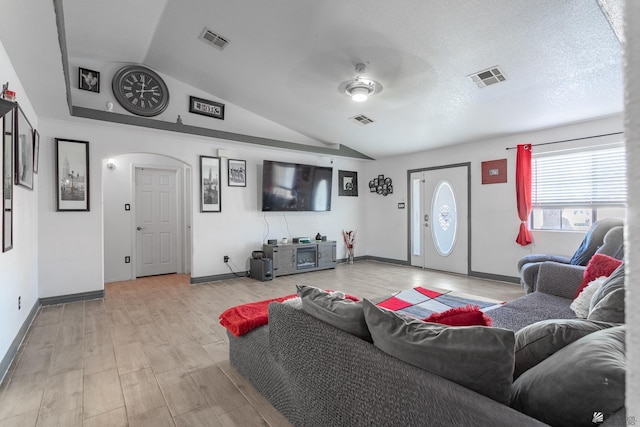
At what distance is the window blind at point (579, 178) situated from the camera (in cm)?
409

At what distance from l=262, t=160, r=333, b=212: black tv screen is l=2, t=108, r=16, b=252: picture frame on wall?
11.3 ft

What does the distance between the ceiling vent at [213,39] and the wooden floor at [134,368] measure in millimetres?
3122

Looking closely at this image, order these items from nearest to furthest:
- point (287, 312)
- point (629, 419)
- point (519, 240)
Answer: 1. point (629, 419)
2. point (287, 312)
3. point (519, 240)

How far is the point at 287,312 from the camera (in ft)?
5.71

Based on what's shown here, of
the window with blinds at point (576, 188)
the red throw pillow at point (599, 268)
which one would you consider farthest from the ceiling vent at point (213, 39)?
the window with blinds at point (576, 188)

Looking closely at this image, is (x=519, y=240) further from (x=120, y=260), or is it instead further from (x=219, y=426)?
(x=120, y=260)

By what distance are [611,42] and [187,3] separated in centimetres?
400

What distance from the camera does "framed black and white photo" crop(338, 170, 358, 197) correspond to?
698 centimetres

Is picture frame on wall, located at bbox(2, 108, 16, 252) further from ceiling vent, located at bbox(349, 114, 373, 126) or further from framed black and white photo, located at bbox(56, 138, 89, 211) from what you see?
ceiling vent, located at bbox(349, 114, 373, 126)

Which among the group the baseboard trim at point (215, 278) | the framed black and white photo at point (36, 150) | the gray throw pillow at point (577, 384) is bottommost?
the baseboard trim at point (215, 278)

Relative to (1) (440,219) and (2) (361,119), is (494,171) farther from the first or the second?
(2) (361,119)

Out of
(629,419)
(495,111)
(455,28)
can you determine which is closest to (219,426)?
(629,419)

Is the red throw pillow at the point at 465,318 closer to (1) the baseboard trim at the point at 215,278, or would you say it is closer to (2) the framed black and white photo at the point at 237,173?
(1) the baseboard trim at the point at 215,278

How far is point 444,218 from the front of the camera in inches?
232
